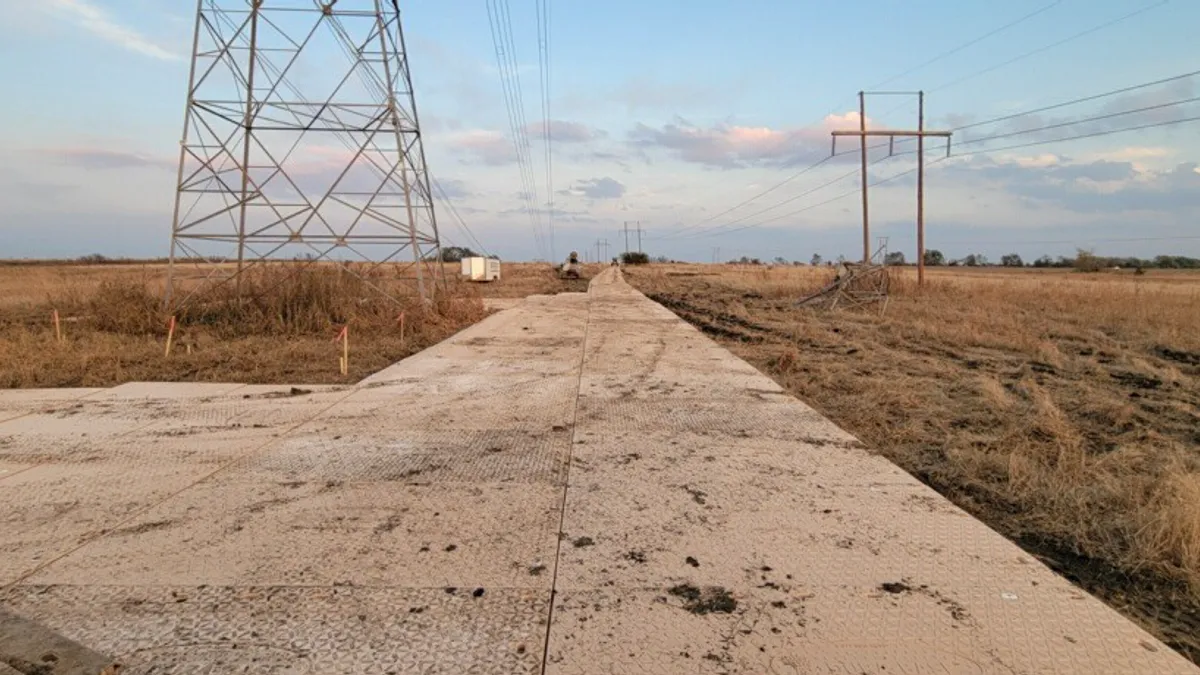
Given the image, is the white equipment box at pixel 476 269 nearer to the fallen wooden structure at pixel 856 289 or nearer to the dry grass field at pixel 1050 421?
the fallen wooden structure at pixel 856 289

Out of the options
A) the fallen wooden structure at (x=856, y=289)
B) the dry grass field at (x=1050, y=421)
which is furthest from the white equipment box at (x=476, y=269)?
the dry grass field at (x=1050, y=421)

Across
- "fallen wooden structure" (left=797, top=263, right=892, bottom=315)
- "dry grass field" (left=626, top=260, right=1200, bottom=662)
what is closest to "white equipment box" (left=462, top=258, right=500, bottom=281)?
"fallen wooden structure" (left=797, top=263, right=892, bottom=315)

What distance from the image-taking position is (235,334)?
45.8ft

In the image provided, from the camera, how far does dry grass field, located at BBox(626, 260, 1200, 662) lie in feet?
12.7

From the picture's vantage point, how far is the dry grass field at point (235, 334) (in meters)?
9.73

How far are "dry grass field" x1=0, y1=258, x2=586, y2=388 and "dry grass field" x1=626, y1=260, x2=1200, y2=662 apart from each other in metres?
6.76

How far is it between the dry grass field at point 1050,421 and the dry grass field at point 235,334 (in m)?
6.76

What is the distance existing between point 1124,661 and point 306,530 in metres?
4.29

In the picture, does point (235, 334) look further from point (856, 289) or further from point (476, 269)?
point (476, 269)

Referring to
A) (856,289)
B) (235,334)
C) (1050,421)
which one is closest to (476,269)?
(856,289)

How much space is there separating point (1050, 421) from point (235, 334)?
14106 millimetres

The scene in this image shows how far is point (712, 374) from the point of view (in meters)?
9.99

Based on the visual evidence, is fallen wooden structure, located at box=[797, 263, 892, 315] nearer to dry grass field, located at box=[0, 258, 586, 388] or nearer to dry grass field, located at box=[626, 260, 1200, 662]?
dry grass field, located at box=[626, 260, 1200, 662]

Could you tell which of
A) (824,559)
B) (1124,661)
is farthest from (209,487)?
(1124,661)
